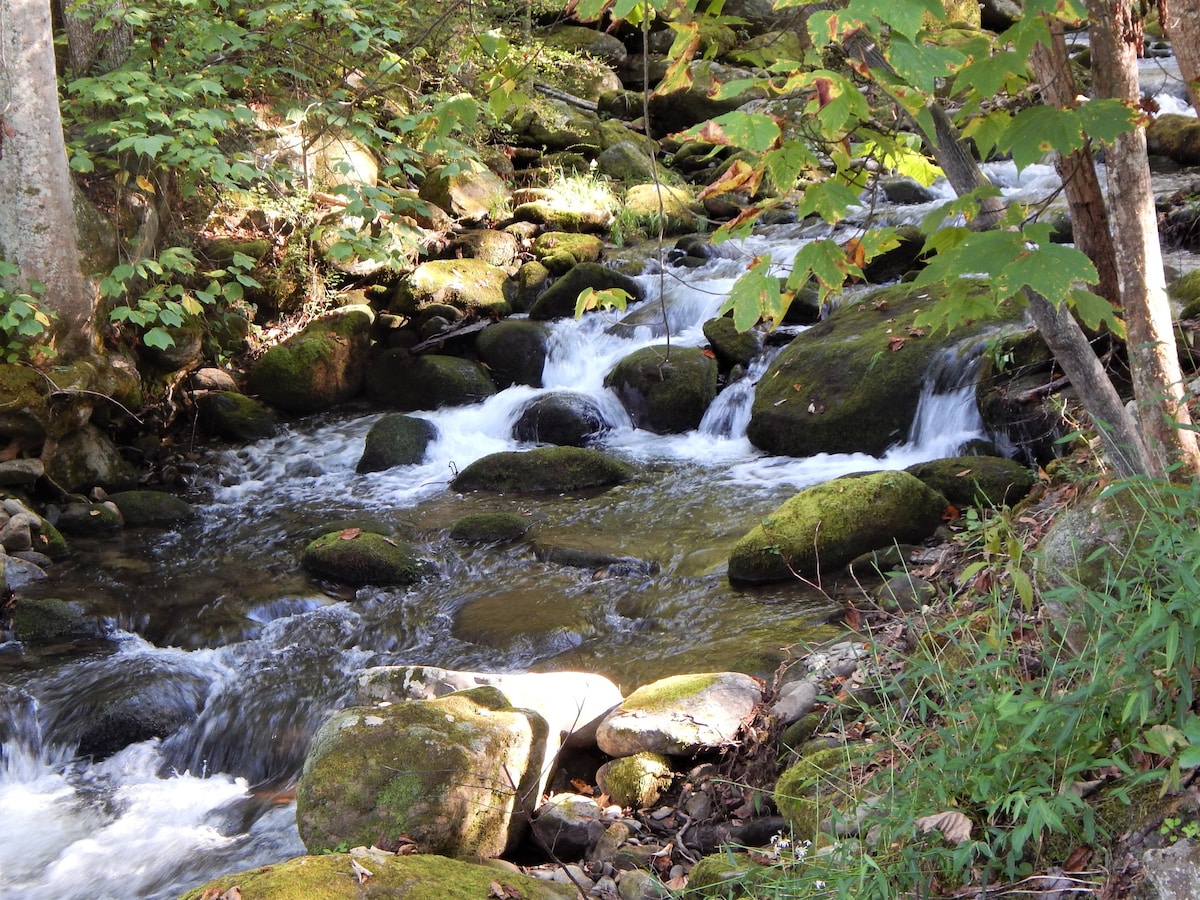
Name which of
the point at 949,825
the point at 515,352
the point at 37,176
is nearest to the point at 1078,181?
the point at 949,825

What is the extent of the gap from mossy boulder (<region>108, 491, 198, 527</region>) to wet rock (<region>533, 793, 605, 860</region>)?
5800 millimetres

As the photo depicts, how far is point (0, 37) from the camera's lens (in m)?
6.91

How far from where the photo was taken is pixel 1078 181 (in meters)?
3.55

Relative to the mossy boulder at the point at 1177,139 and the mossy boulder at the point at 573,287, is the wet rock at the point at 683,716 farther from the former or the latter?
the mossy boulder at the point at 1177,139

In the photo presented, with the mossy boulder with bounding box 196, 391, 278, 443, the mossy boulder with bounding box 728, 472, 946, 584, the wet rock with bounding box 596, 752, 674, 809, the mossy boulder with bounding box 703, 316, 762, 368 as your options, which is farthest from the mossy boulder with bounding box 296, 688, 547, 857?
the mossy boulder with bounding box 196, 391, 278, 443

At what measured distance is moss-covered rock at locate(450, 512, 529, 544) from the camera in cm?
727

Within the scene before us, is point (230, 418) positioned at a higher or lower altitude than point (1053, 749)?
lower

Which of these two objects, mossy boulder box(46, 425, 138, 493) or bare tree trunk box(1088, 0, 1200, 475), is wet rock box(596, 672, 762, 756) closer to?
bare tree trunk box(1088, 0, 1200, 475)

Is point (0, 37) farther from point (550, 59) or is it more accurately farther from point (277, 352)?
point (550, 59)

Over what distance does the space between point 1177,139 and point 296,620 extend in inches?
455

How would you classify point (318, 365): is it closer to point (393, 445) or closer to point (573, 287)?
point (393, 445)

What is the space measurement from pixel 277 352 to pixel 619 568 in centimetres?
604

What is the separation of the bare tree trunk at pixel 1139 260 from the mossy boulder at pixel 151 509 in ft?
25.3

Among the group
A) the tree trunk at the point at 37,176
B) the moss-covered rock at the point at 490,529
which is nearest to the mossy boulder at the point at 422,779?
the moss-covered rock at the point at 490,529
